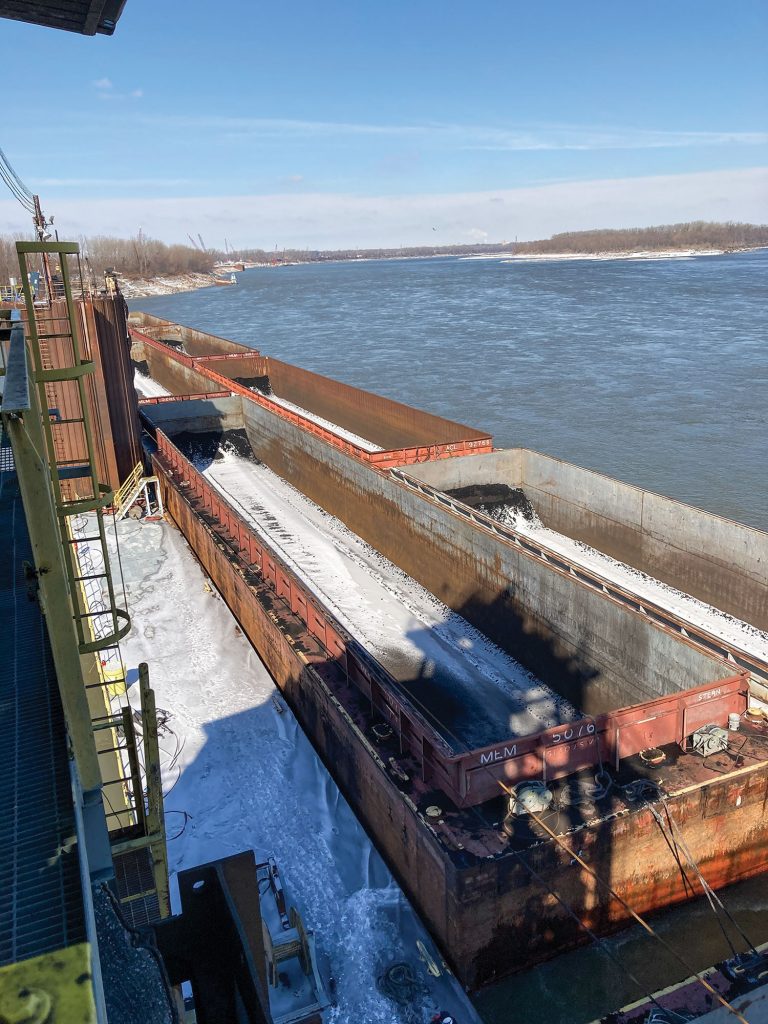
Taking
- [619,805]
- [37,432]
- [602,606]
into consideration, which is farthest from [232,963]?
[602,606]

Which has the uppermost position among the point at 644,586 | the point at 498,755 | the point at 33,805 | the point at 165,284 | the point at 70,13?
the point at 165,284

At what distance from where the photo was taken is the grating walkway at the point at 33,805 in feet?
8.34

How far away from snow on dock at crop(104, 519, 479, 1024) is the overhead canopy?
324 inches

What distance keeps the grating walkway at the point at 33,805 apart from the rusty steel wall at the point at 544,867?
13.9 feet

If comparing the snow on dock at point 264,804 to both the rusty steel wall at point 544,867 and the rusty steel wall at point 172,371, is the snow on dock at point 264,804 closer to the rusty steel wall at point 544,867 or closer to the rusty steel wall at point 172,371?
the rusty steel wall at point 544,867

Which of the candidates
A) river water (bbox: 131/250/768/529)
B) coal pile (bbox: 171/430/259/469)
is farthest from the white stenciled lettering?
coal pile (bbox: 171/430/259/469)

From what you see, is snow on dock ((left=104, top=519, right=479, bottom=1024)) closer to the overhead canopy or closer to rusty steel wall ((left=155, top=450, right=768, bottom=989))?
rusty steel wall ((left=155, top=450, right=768, bottom=989))

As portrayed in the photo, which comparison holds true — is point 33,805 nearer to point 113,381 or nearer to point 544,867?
point 544,867

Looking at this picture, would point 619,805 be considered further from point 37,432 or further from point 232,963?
point 37,432

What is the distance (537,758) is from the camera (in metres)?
7.89

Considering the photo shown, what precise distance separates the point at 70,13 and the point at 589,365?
106ft

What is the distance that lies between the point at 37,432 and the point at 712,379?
32441mm

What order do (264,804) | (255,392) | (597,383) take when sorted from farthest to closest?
(597,383), (255,392), (264,804)

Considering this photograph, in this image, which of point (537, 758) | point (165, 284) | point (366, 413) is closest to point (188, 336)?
Answer: point (366, 413)
